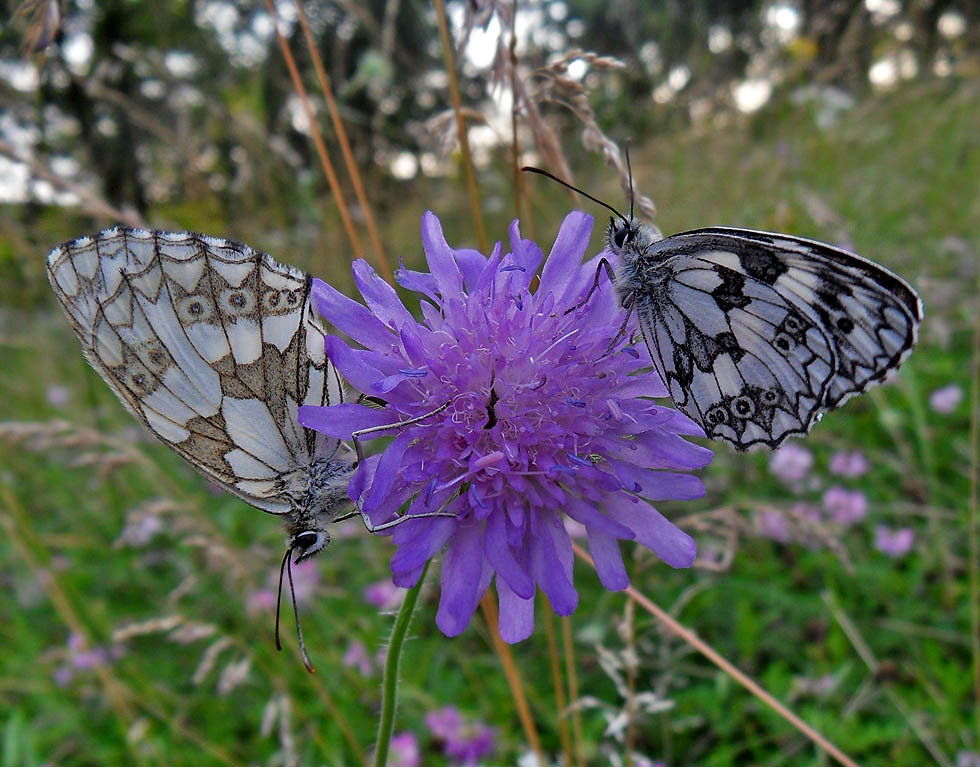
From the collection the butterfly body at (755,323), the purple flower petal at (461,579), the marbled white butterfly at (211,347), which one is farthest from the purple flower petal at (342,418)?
the butterfly body at (755,323)

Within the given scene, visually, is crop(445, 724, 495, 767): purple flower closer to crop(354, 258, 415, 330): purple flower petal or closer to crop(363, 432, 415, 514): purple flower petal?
crop(363, 432, 415, 514): purple flower petal

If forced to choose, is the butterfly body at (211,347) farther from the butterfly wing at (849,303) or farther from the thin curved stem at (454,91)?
the butterfly wing at (849,303)

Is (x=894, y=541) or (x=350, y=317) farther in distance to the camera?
(x=894, y=541)

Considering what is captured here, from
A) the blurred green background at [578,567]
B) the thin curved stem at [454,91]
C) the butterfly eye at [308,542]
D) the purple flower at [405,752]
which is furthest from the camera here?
the purple flower at [405,752]

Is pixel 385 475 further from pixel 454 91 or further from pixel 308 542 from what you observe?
pixel 454 91

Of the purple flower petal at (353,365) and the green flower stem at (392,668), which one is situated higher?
the purple flower petal at (353,365)

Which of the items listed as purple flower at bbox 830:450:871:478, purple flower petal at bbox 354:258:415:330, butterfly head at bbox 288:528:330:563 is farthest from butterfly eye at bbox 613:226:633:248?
purple flower at bbox 830:450:871:478

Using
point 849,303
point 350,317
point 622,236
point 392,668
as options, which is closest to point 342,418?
point 350,317

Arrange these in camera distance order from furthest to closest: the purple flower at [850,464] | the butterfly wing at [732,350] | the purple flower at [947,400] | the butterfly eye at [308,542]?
1. the purple flower at [947,400]
2. the purple flower at [850,464]
3. the butterfly wing at [732,350]
4. the butterfly eye at [308,542]
